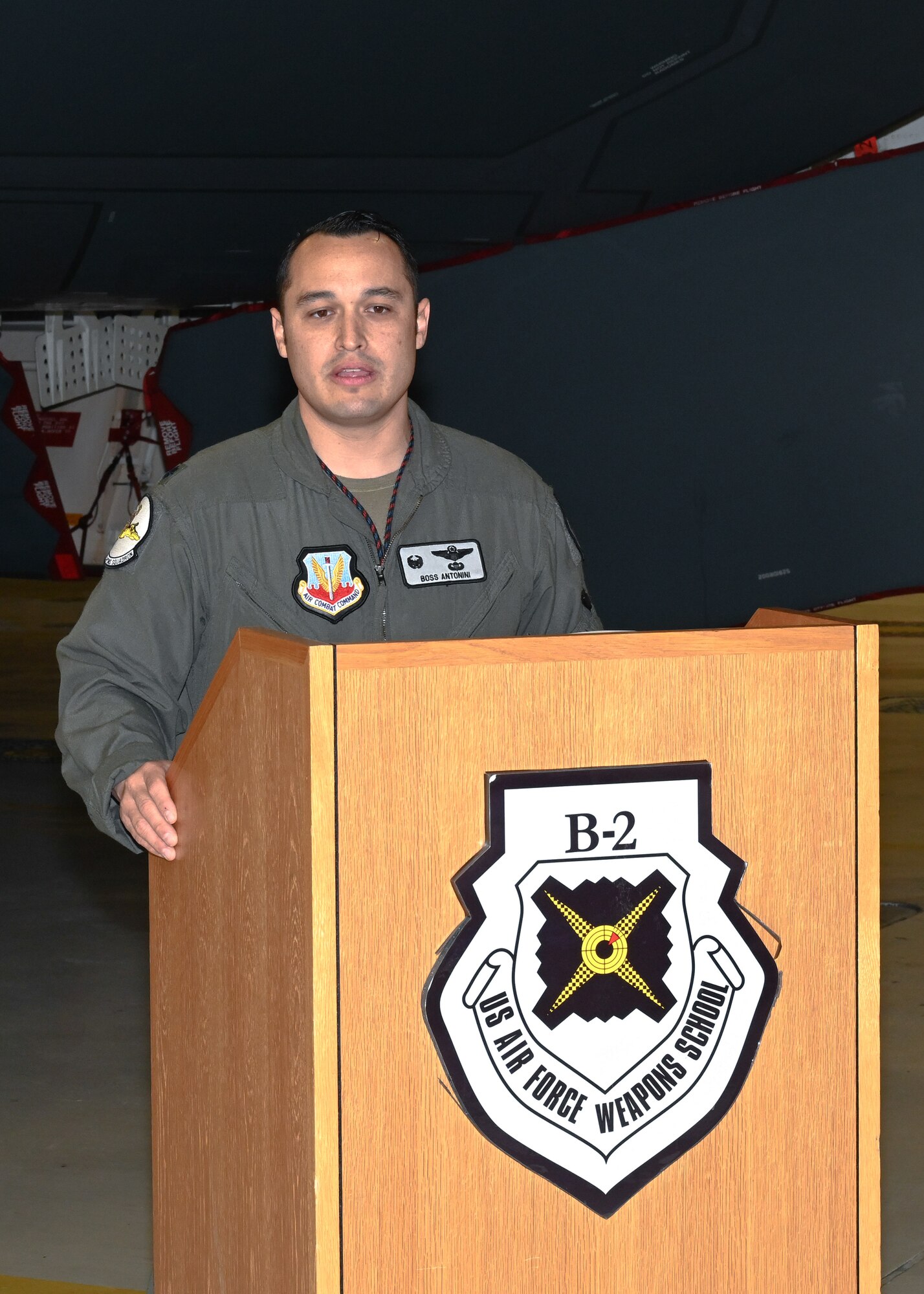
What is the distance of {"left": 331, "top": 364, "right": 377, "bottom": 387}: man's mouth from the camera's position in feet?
5.55

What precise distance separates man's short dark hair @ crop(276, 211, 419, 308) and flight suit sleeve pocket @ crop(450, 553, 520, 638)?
0.33m

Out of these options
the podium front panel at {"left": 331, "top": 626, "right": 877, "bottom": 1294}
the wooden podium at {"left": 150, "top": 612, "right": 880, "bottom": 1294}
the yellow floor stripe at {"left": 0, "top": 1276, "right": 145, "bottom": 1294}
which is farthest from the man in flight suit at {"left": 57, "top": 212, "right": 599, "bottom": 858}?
the yellow floor stripe at {"left": 0, "top": 1276, "right": 145, "bottom": 1294}

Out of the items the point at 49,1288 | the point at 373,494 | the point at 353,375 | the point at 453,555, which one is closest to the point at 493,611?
the point at 453,555

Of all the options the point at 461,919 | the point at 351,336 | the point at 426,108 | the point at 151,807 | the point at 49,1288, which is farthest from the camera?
the point at 426,108

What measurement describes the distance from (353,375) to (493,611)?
33 cm

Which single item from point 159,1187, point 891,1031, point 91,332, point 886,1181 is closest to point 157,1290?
point 159,1187

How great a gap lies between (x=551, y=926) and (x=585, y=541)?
5271mm

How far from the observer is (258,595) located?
66.9 inches

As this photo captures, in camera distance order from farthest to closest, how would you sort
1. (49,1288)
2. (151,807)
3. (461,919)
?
(49,1288)
(151,807)
(461,919)

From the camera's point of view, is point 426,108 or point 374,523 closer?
point 374,523

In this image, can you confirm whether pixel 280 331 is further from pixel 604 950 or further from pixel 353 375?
pixel 604 950

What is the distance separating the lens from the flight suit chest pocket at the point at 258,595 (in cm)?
170

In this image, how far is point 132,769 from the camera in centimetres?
145

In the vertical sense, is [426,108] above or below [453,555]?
above
